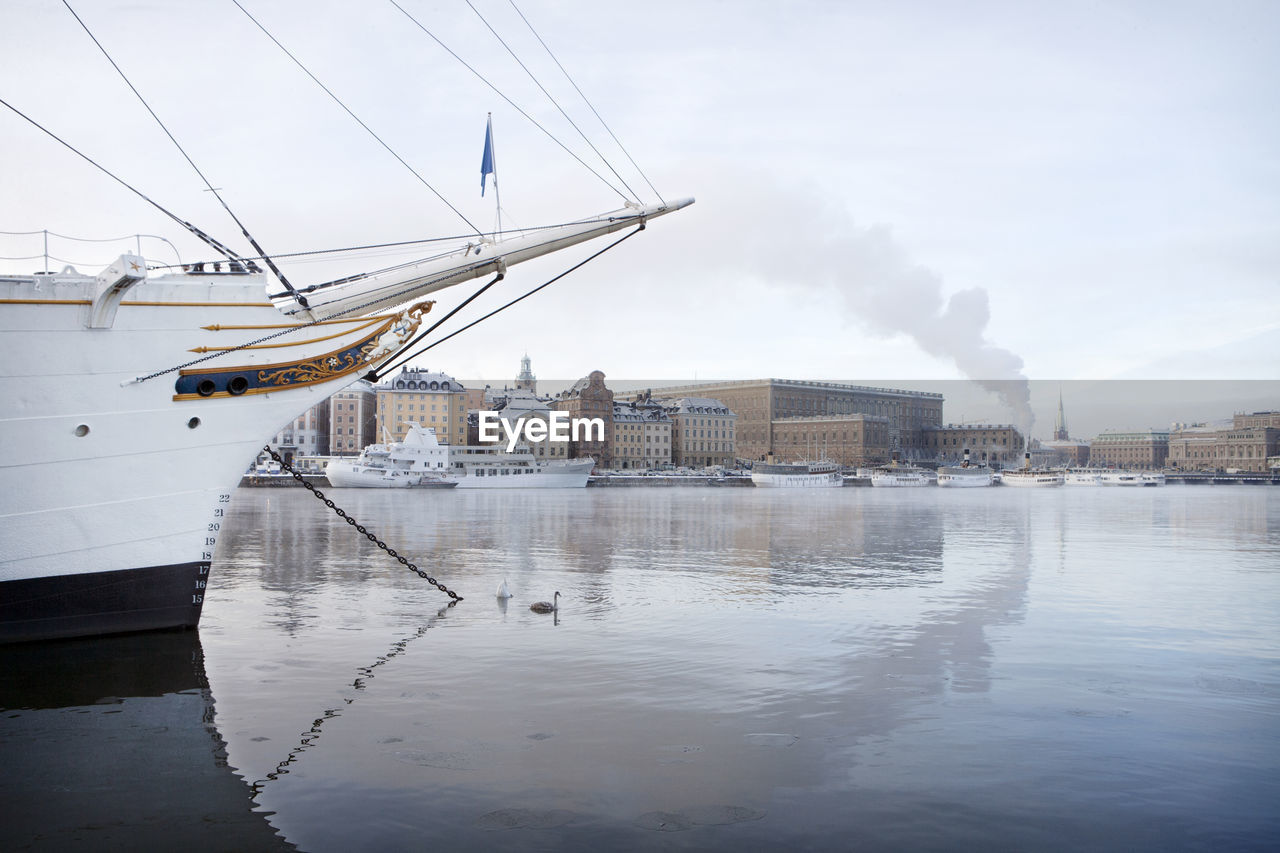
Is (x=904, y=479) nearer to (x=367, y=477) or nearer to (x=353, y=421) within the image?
(x=367, y=477)

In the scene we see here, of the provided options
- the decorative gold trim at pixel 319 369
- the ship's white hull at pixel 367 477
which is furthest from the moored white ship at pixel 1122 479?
the decorative gold trim at pixel 319 369

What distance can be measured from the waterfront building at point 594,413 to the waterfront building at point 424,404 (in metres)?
22.1

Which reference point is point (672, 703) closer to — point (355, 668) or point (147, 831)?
point (355, 668)

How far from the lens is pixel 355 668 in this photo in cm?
1469

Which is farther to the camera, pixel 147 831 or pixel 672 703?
pixel 672 703

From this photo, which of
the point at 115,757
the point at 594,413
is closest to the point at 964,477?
the point at 594,413

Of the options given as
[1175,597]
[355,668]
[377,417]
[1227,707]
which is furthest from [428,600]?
[377,417]

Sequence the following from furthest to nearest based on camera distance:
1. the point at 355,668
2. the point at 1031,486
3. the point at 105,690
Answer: the point at 1031,486, the point at 355,668, the point at 105,690

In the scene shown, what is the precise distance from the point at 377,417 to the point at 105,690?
149m

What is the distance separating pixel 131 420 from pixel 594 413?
163 meters

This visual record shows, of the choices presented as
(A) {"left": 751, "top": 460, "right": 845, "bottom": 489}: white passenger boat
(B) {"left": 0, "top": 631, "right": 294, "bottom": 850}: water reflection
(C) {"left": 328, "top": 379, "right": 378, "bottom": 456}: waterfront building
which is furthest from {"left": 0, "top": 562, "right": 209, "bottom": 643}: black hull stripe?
(C) {"left": 328, "top": 379, "right": 378, "bottom": 456}: waterfront building

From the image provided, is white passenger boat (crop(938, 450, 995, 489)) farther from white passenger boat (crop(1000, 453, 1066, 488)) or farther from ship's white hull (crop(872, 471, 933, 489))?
white passenger boat (crop(1000, 453, 1066, 488))

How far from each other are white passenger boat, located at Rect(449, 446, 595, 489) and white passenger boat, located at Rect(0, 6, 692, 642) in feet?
349

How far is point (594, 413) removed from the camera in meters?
179
